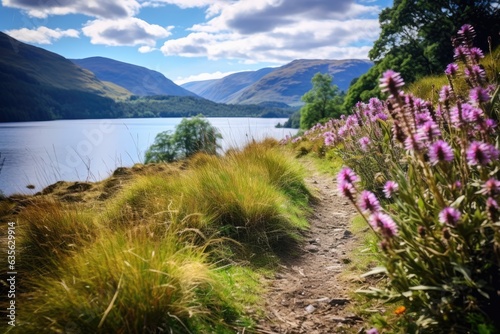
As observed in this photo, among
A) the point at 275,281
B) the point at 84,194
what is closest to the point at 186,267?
the point at 275,281

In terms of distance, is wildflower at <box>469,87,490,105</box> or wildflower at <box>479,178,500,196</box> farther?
wildflower at <box>469,87,490,105</box>

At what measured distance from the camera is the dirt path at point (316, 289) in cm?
308

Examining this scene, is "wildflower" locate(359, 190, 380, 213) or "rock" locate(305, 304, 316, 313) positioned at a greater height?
"wildflower" locate(359, 190, 380, 213)

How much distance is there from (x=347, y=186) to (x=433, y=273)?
36.6 inches

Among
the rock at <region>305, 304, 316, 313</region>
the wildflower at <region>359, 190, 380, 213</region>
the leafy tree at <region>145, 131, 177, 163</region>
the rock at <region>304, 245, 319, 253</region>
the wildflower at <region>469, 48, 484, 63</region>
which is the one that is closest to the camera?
the wildflower at <region>359, 190, 380, 213</region>

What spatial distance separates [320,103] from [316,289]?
4832 centimetres

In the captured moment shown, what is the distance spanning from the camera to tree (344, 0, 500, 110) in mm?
28853

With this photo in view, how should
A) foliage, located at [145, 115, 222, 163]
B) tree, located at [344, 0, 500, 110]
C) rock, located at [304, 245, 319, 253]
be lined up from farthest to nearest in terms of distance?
foliage, located at [145, 115, 222, 163]
tree, located at [344, 0, 500, 110]
rock, located at [304, 245, 319, 253]

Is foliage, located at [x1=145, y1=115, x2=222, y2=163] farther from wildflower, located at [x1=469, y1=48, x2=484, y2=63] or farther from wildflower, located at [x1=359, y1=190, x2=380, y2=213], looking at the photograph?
wildflower, located at [x1=359, y1=190, x2=380, y2=213]

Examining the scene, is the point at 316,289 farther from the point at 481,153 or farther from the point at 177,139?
the point at 177,139

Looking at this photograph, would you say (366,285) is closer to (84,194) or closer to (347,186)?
(347,186)

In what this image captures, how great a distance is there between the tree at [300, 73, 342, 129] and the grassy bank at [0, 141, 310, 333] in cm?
4341

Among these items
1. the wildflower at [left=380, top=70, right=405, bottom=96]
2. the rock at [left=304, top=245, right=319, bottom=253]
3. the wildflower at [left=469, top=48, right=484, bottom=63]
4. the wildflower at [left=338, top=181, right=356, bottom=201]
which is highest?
the wildflower at [left=469, top=48, right=484, bottom=63]

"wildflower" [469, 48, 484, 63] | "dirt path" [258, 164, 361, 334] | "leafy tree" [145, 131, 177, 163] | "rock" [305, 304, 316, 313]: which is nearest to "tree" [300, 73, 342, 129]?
"leafy tree" [145, 131, 177, 163]
